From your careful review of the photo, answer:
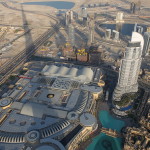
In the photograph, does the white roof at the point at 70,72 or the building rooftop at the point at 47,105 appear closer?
the building rooftop at the point at 47,105

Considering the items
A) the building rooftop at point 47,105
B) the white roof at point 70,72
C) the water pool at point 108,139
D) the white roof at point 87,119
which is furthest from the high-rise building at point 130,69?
the white roof at point 87,119

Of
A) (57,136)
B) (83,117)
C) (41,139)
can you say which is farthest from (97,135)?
(41,139)

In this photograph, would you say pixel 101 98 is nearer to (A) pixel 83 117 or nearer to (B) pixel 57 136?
(A) pixel 83 117

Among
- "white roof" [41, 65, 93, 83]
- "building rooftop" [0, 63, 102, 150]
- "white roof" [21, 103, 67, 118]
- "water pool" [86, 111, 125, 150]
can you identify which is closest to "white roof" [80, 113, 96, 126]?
"building rooftop" [0, 63, 102, 150]

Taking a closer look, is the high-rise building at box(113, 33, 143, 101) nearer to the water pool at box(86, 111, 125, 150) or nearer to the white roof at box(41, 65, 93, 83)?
the water pool at box(86, 111, 125, 150)

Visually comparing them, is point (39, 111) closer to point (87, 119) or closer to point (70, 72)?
point (87, 119)

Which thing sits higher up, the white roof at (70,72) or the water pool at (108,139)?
the white roof at (70,72)

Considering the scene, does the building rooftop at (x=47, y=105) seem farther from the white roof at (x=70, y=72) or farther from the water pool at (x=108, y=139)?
the water pool at (x=108, y=139)
